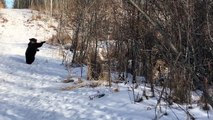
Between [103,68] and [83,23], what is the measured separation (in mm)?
4051

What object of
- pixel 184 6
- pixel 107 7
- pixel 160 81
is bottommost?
pixel 160 81

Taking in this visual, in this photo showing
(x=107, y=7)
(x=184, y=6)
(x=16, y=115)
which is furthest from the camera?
(x=107, y=7)

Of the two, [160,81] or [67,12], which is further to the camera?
[67,12]

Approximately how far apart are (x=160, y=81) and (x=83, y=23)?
6.38 metres

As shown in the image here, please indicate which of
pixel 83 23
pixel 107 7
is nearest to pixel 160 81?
pixel 107 7

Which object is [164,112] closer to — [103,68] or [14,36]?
[103,68]

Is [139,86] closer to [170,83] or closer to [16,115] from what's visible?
[170,83]

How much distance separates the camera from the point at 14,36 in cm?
2641

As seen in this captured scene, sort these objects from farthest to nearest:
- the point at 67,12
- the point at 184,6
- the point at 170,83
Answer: the point at 67,12, the point at 170,83, the point at 184,6

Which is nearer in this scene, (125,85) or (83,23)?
(125,85)

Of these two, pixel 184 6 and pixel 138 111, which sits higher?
pixel 184 6

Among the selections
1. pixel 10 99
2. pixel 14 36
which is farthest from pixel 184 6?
pixel 14 36

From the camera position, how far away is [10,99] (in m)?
8.96

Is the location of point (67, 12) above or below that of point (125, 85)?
above
